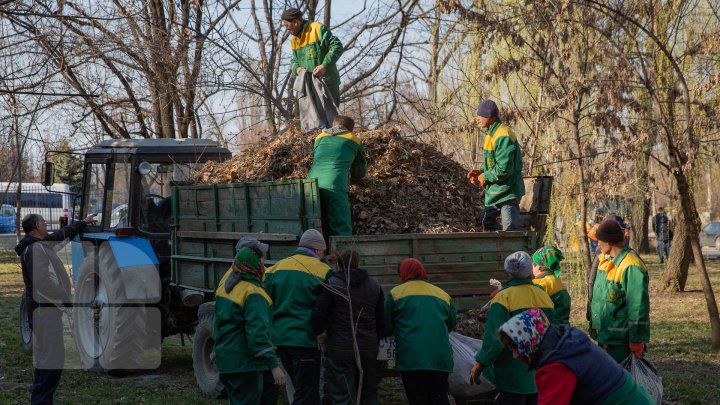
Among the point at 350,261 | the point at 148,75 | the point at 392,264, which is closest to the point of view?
the point at 350,261

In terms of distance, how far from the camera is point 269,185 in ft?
25.4

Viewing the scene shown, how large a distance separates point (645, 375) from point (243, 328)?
2.90 m

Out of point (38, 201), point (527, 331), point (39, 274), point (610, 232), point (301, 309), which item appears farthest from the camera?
point (38, 201)

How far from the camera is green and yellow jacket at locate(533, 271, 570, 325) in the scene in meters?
6.91

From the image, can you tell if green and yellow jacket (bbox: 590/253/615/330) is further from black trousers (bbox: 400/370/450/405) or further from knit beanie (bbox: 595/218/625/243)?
black trousers (bbox: 400/370/450/405)

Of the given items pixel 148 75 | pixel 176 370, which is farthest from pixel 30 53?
pixel 176 370

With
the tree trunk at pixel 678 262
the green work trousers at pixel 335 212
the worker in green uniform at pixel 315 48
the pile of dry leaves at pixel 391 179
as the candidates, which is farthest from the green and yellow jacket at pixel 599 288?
the tree trunk at pixel 678 262

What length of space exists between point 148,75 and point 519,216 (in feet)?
25.9

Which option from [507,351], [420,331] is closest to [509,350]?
[507,351]

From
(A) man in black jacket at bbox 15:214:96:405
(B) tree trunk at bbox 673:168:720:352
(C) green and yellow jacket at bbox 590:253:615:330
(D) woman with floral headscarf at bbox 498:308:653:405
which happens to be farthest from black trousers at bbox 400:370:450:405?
(B) tree trunk at bbox 673:168:720:352

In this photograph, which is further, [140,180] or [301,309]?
[140,180]

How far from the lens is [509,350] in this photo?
232 inches

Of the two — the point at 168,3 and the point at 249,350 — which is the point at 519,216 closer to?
the point at 249,350

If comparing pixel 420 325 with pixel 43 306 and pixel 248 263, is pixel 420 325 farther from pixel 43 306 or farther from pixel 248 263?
→ pixel 43 306
